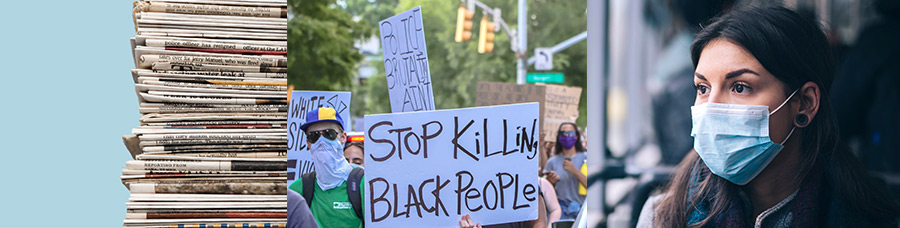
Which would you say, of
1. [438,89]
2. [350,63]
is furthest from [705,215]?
[438,89]

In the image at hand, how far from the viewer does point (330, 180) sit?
5613mm

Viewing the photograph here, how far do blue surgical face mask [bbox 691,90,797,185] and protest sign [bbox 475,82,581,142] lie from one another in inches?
209

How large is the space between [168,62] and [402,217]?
1897 mm

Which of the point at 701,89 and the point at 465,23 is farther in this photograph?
the point at 465,23

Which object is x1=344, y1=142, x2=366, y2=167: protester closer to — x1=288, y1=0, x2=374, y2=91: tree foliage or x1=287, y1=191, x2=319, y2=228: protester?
x1=287, y1=191, x2=319, y2=228: protester

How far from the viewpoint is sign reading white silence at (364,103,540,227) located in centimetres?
480

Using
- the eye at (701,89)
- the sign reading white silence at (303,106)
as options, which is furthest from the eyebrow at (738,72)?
the sign reading white silence at (303,106)

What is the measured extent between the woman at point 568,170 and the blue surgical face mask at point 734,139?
4.91m

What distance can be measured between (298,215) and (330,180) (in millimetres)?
656

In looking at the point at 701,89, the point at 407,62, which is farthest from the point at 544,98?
the point at 701,89

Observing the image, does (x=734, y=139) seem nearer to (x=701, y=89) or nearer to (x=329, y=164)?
(x=701, y=89)

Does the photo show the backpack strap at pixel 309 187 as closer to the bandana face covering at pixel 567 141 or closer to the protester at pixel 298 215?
the protester at pixel 298 215

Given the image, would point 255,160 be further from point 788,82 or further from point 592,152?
point 788,82

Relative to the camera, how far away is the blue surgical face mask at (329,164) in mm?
5527
